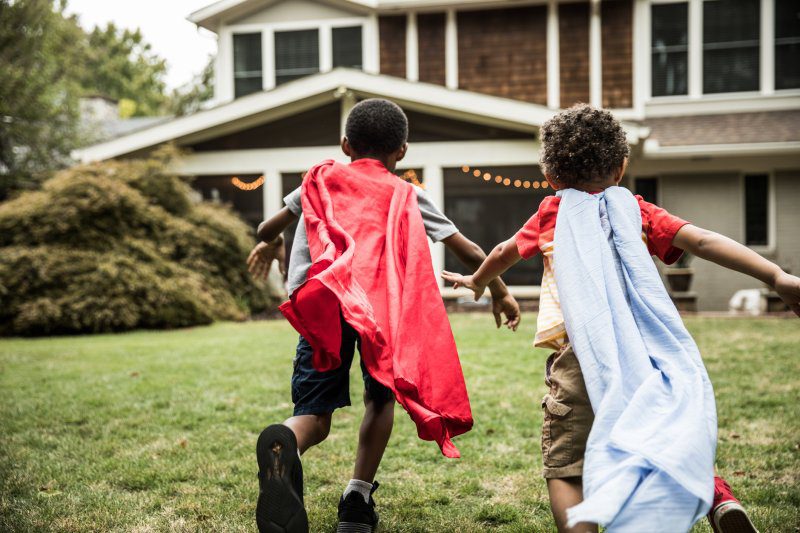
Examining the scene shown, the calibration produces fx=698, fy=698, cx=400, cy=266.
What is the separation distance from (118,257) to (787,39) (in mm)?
12446

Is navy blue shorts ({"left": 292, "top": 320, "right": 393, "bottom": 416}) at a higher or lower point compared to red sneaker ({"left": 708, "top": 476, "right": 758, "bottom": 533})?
higher

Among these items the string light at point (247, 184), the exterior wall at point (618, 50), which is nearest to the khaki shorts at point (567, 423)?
the string light at point (247, 184)

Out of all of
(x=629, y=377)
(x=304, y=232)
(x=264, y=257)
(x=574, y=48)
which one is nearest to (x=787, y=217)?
(x=574, y=48)

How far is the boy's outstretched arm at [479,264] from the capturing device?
9.38 ft

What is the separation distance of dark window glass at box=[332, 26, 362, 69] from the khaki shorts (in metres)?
12.8

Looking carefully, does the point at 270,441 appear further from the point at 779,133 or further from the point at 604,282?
the point at 779,133

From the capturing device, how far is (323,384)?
265cm

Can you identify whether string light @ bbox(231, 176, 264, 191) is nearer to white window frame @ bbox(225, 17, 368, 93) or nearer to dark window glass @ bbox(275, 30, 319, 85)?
white window frame @ bbox(225, 17, 368, 93)

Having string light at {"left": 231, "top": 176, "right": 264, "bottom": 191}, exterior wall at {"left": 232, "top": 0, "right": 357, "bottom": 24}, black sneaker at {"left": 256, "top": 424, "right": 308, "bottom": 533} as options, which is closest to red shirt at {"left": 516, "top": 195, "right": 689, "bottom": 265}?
black sneaker at {"left": 256, "top": 424, "right": 308, "bottom": 533}

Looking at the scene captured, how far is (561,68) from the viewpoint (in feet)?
43.9

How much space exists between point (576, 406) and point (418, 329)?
0.62 meters

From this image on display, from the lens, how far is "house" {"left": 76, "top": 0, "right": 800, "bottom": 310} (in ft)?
39.5

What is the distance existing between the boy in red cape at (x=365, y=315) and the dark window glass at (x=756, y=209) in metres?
11.4

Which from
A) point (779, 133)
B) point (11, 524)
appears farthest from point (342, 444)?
point (779, 133)
